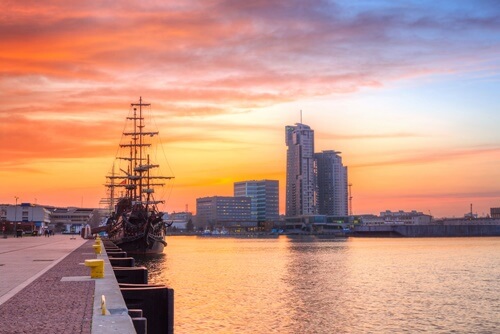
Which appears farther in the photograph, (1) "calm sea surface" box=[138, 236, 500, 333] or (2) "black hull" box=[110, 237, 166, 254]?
(2) "black hull" box=[110, 237, 166, 254]

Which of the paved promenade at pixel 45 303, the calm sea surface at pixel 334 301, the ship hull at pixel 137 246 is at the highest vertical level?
the paved promenade at pixel 45 303

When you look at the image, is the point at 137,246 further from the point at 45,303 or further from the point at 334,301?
the point at 45,303

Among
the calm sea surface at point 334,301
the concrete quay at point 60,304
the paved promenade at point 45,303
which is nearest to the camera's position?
the concrete quay at point 60,304

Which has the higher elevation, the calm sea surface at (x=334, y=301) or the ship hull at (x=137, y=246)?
the ship hull at (x=137, y=246)

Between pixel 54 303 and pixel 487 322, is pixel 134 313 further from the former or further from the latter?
pixel 487 322

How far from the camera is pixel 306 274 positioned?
235ft

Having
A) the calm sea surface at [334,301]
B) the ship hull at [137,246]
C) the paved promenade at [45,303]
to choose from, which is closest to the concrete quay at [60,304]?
the paved promenade at [45,303]

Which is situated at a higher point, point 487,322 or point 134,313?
point 134,313

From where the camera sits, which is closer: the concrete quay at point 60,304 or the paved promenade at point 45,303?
the concrete quay at point 60,304

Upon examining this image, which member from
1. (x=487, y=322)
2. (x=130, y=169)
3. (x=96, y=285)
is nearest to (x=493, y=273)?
(x=487, y=322)

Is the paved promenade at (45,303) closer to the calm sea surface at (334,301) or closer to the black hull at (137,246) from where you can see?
the calm sea surface at (334,301)

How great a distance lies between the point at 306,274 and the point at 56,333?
59533 millimetres

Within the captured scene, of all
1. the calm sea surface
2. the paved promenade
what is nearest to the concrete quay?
the paved promenade

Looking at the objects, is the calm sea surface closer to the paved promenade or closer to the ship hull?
the paved promenade
